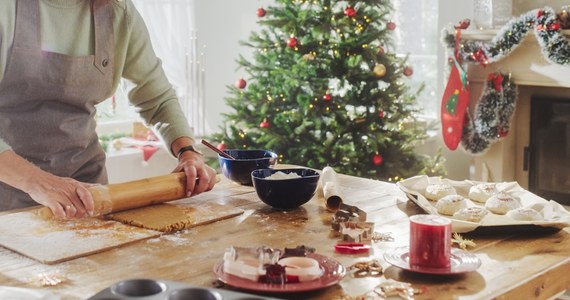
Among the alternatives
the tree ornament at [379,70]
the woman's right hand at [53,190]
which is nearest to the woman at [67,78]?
the woman's right hand at [53,190]

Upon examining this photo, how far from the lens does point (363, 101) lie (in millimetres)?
4379

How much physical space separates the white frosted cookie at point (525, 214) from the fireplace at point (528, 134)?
2.51m

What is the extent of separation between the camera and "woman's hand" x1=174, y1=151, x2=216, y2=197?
7.09ft

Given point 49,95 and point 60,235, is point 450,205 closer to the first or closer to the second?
point 60,235

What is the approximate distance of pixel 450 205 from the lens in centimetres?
198

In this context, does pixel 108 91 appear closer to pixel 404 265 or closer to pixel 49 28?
pixel 49 28

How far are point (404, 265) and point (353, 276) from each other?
0.35 ft

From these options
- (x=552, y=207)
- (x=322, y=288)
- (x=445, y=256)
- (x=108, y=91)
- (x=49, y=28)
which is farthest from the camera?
(x=108, y=91)

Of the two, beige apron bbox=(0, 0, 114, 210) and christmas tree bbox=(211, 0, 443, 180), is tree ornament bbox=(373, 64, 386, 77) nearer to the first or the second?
christmas tree bbox=(211, 0, 443, 180)

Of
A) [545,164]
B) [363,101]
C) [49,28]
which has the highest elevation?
[49,28]

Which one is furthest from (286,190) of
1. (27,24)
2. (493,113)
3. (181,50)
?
(181,50)

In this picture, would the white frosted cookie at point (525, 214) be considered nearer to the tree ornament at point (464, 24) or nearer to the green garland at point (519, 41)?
the green garland at point (519, 41)

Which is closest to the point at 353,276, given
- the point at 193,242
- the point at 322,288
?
the point at 322,288

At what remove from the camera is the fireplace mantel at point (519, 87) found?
423cm
